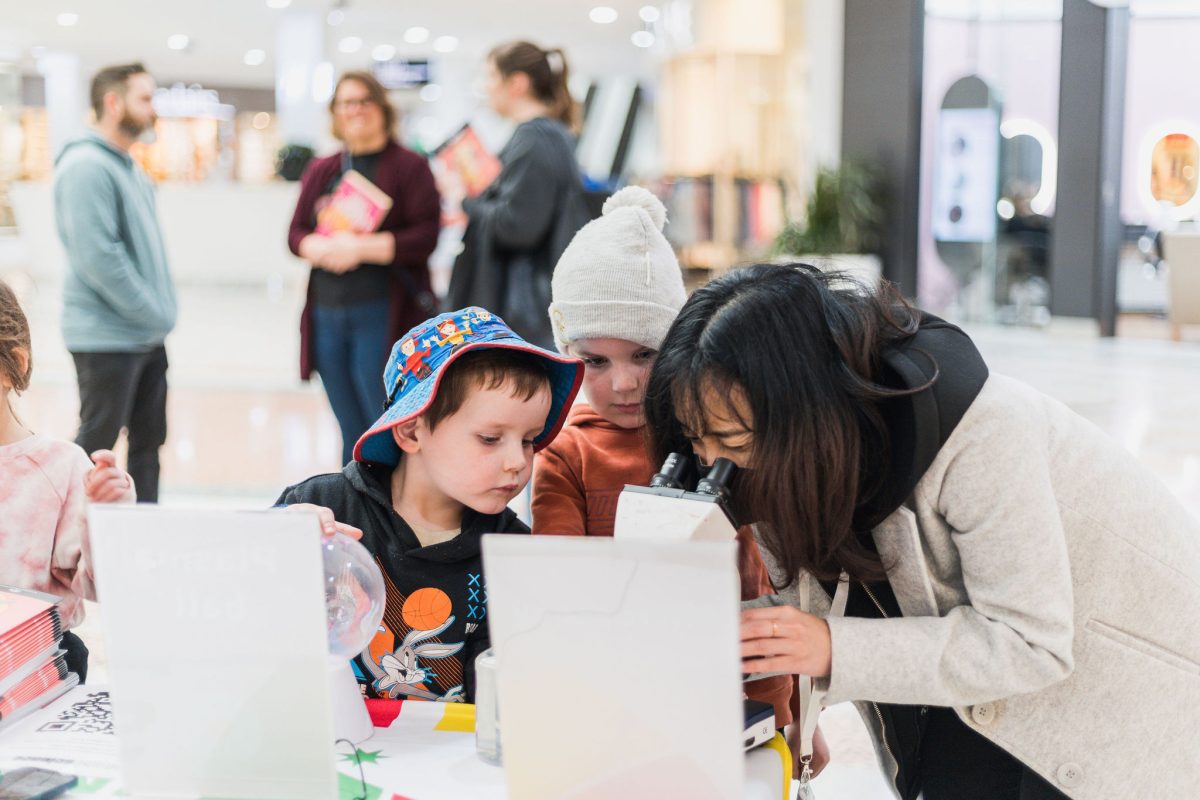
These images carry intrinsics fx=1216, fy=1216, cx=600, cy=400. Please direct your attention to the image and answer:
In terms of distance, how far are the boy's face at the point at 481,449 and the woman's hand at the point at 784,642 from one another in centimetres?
46

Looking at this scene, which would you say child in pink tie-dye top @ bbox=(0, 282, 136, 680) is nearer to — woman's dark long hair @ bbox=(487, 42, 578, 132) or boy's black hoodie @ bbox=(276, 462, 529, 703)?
boy's black hoodie @ bbox=(276, 462, 529, 703)

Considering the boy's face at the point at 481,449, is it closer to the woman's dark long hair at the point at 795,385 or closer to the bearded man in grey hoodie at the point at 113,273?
the woman's dark long hair at the point at 795,385

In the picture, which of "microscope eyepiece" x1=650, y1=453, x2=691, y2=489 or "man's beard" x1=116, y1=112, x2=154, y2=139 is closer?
"microscope eyepiece" x1=650, y1=453, x2=691, y2=489

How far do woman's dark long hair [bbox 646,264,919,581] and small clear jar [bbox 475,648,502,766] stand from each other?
1.04ft

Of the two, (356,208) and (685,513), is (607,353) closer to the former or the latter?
(685,513)

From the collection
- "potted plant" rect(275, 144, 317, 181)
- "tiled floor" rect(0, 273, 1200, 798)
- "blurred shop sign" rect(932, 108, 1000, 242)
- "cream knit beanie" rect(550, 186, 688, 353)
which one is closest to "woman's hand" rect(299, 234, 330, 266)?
"tiled floor" rect(0, 273, 1200, 798)

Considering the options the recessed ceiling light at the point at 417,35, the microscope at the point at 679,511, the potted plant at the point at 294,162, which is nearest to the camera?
the microscope at the point at 679,511

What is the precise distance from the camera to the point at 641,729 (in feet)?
2.99

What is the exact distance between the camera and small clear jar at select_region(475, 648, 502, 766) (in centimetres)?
119

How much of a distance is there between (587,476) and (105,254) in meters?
2.31

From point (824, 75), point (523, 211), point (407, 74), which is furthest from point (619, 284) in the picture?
point (407, 74)

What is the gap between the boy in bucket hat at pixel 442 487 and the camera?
1.54m

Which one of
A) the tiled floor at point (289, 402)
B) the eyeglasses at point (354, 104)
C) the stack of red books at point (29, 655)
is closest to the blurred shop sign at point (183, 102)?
the tiled floor at point (289, 402)

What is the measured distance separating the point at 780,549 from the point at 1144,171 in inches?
543
